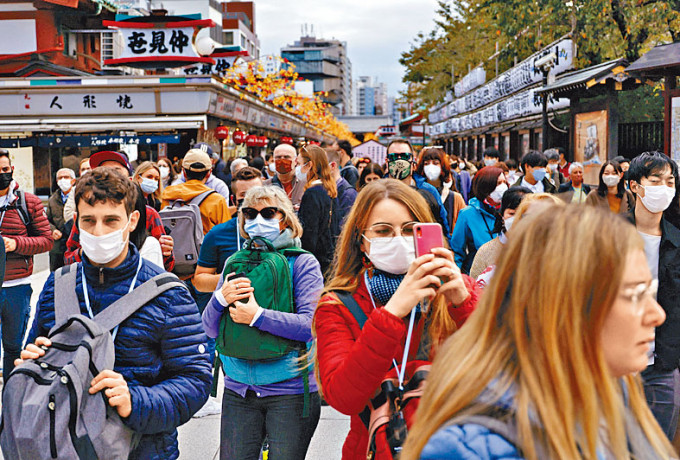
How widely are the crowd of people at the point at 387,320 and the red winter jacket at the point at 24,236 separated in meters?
0.01

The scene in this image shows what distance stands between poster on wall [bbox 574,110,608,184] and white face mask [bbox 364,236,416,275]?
491 inches

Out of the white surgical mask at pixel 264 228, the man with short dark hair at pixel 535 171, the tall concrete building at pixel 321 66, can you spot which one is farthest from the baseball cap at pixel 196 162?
the tall concrete building at pixel 321 66

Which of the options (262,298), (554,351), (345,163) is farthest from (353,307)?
(345,163)

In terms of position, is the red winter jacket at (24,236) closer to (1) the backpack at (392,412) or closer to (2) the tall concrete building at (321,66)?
(1) the backpack at (392,412)

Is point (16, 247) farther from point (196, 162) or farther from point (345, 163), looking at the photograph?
point (345, 163)

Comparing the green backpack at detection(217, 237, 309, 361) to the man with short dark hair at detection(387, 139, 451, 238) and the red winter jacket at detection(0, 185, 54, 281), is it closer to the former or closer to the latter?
the red winter jacket at detection(0, 185, 54, 281)

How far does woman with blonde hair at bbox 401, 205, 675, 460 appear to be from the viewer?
141 cm

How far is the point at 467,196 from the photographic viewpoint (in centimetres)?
1130

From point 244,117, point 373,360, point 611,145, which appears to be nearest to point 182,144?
point 244,117

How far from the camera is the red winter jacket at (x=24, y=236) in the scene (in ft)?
20.0

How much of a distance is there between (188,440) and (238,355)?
2.48m

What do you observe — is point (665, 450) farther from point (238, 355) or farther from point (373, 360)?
point (238, 355)

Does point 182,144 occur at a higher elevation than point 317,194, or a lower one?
higher

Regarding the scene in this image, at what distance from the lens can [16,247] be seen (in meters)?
6.00
